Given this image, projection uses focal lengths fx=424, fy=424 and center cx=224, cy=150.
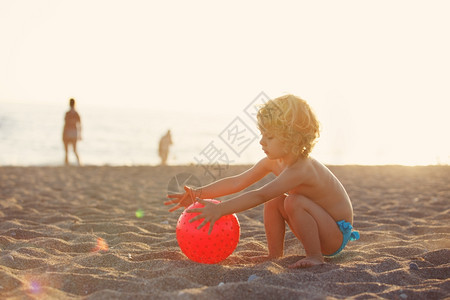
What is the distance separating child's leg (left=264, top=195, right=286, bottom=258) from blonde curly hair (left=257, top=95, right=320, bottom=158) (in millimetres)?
444

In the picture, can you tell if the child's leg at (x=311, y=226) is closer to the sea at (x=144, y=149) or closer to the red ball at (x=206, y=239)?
the red ball at (x=206, y=239)

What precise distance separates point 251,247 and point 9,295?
6.47 ft

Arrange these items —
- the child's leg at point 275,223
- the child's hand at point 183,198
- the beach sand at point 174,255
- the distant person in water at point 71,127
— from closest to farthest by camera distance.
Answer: the beach sand at point 174,255
the child's leg at point 275,223
the child's hand at point 183,198
the distant person in water at point 71,127

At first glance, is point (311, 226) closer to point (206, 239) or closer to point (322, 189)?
point (322, 189)

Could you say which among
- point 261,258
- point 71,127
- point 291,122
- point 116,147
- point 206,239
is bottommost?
point 261,258

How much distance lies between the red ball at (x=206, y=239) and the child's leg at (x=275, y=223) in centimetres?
30

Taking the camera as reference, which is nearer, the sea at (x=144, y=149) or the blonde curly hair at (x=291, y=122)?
the blonde curly hair at (x=291, y=122)

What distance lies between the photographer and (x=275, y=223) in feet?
10.6

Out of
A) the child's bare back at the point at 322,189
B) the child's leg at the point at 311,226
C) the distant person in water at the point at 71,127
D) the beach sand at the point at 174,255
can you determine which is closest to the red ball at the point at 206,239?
the beach sand at the point at 174,255

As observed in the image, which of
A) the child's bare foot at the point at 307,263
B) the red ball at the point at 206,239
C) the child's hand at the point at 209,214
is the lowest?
the child's bare foot at the point at 307,263

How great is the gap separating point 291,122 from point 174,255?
1.42m

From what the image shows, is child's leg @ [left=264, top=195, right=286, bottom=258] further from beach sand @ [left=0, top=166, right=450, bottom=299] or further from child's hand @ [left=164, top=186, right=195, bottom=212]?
child's hand @ [left=164, top=186, right=195, bottom=212]

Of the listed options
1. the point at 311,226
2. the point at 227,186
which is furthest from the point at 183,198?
the point at 311,226

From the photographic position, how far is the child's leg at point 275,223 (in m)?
3.19
